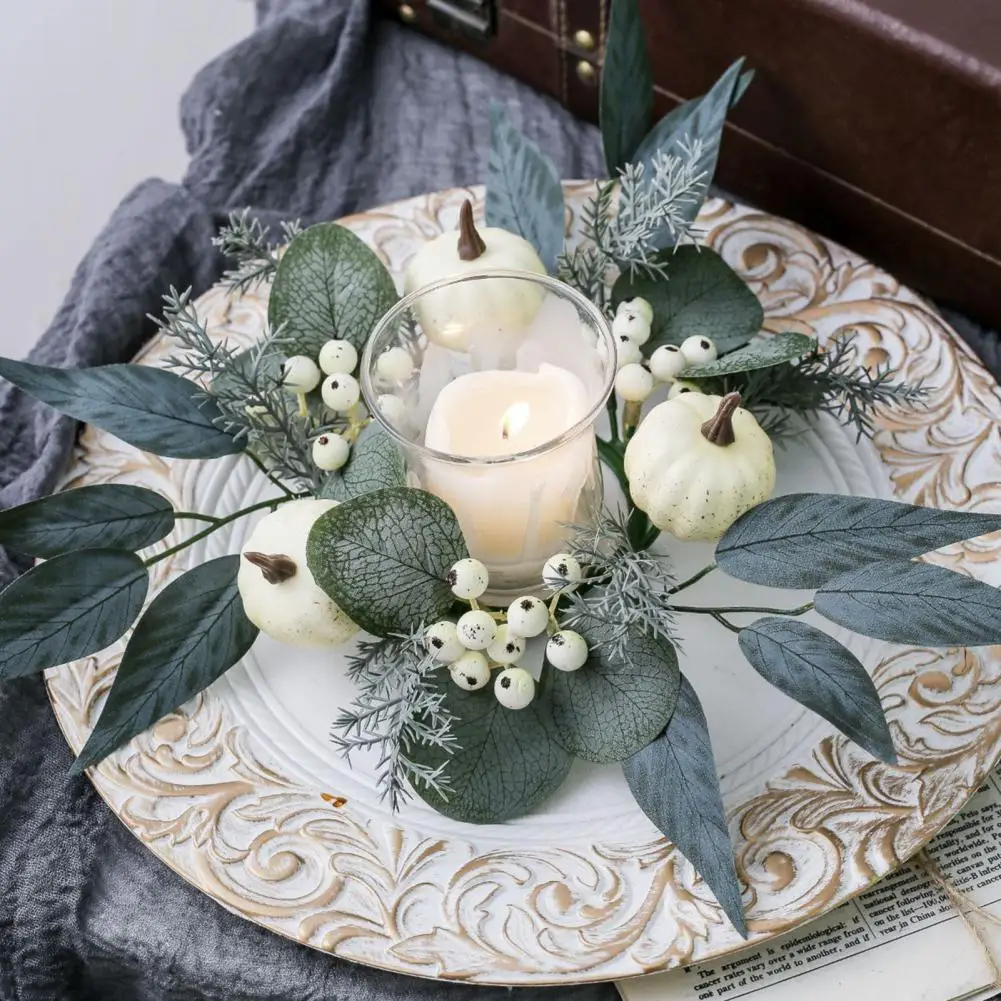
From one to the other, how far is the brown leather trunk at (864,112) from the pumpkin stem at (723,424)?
0.24m

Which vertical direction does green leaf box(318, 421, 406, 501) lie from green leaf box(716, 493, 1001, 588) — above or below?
below

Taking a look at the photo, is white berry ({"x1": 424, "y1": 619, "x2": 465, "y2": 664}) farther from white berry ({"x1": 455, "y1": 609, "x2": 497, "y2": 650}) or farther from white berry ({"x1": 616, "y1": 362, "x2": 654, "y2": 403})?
white berry ({"x1": 616, "y1": 362, "x2": 654, "y2": 403})

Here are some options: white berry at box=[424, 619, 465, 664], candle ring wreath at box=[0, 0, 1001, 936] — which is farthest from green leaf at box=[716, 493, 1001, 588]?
white berry at box=[424, 619, 465, 664]

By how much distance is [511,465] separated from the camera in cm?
47

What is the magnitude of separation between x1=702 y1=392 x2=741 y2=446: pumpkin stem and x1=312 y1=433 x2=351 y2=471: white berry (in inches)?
5.9

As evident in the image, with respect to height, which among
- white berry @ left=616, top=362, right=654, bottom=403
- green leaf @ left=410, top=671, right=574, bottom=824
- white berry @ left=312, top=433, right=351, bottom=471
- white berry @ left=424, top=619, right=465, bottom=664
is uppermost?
white berry @ left=616, top=362, right=654, bottom=403

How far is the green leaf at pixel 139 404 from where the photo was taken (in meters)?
0.51

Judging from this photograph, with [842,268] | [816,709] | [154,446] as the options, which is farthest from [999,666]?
[154,446]

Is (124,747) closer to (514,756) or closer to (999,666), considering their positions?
(514,756)

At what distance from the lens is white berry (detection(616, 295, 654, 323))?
21.8 inches

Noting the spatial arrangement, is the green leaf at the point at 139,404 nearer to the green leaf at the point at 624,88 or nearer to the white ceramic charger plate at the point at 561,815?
the white ceramic charger plate at the point at 561,815

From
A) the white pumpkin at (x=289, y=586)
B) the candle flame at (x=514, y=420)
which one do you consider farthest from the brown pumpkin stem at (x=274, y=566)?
the candle flame at (x=514, y=420)

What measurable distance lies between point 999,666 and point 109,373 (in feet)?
1.26

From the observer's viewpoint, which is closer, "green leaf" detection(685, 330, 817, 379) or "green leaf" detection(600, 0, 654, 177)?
"green leaf" detection(685, 330, 817, 379)
